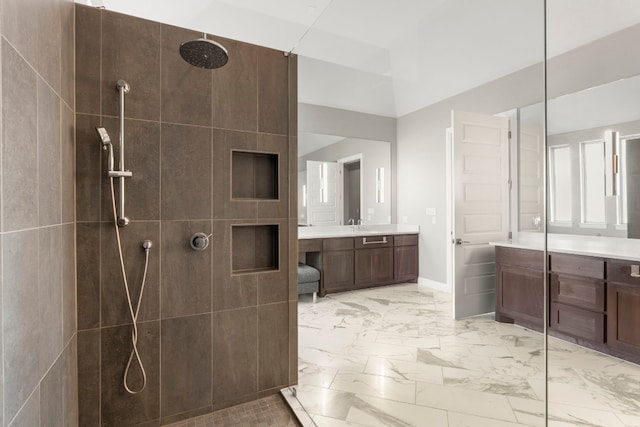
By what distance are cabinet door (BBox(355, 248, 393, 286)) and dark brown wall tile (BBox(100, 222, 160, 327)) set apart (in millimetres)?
2988

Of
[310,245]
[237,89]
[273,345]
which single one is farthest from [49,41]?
[310,245]

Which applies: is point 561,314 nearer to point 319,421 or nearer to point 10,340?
point 319,421

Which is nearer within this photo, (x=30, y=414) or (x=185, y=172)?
(x=30, y=414)

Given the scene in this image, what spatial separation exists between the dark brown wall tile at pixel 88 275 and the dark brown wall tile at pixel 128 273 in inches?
0.9

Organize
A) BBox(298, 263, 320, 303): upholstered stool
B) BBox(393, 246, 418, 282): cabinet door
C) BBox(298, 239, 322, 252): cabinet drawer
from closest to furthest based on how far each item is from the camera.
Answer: BBox(298, 263, 320, 303): upholstered stool, BBox(298, 239, 322, 252): cabinet drawer, BBox(393, 246, 418, 282): cabinet door

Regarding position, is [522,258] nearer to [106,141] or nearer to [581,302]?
[581,302]

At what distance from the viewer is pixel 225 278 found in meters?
1.84

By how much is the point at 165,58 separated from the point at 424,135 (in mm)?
3274

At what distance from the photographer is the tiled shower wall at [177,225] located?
152 cm

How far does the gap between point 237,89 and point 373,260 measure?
320 cm

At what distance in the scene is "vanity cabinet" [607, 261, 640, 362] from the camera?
2057mm

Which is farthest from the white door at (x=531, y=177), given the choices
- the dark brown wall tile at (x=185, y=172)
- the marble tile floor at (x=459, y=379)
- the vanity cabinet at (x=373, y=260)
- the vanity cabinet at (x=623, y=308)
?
the vanity cabinet at (x=373, y=260)

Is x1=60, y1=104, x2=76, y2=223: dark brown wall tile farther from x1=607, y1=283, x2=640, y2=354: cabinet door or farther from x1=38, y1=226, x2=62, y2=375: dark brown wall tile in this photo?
x1=607, y1=283, x2=640, y2=354: cabinet door

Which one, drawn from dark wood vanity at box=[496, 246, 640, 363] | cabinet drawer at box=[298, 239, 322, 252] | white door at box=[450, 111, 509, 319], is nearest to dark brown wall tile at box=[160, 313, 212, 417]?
white door at box=[450, 111, 509, 319]
